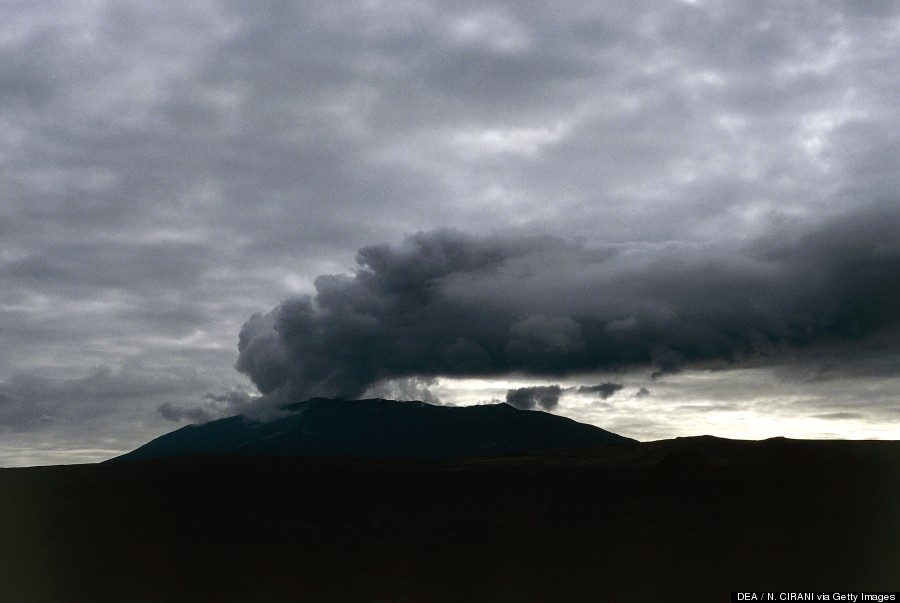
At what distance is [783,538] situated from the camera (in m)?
90.4

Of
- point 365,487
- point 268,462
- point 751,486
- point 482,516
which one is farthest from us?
point 268,462

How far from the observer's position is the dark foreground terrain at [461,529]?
69.7 m

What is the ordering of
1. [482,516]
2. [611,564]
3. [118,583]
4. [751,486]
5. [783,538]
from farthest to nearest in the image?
[751,486]
[482,516]
[783,538]
[611,564]
[118,583]

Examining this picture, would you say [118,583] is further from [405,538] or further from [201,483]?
[201,483]

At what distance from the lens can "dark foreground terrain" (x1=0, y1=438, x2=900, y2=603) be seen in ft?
229

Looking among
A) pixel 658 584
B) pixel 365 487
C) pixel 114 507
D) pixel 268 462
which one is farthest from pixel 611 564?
pixel 268 462

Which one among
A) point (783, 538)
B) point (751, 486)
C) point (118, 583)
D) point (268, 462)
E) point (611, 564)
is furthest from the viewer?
point (268, 462)

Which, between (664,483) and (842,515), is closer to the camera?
(842,515)

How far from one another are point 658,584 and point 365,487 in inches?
2502

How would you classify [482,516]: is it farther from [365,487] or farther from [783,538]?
[783,538]

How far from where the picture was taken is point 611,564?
79562mm

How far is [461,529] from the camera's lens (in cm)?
10112

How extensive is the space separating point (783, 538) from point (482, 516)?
35166mm

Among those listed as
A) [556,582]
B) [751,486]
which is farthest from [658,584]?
[751,486]
